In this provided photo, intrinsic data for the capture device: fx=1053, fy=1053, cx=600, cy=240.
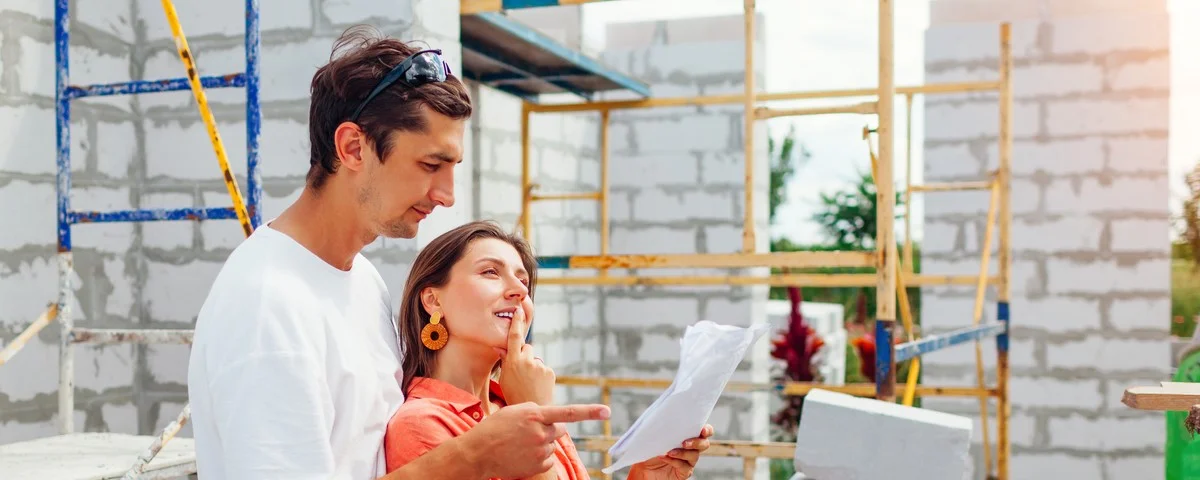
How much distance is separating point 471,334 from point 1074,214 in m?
4.60

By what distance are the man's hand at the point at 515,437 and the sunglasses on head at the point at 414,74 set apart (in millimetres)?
468

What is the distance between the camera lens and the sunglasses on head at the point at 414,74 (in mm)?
1475

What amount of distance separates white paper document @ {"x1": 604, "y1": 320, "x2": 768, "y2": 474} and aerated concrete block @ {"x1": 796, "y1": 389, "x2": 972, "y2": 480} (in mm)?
1110

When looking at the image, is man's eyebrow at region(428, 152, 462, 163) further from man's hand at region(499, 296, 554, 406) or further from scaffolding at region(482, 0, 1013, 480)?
scaffolding at region(482, 0, 1013, 480)

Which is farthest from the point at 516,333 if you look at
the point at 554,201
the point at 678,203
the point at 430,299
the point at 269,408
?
the point at 678,203

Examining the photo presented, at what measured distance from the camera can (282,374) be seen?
1305mm

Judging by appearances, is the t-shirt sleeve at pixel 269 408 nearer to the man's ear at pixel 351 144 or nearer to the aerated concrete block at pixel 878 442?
the man's ear at pixel 351 144

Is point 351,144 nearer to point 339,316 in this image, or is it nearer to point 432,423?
point 339,316

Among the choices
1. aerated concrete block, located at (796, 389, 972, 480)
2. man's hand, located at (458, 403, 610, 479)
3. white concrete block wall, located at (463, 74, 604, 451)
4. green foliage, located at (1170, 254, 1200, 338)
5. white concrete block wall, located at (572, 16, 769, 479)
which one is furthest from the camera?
green foliage, located at (1170, 254, 1200, 338)

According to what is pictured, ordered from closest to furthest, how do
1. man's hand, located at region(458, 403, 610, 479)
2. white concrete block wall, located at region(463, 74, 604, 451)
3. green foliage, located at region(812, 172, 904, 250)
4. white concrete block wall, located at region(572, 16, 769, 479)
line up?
man's hand, located at region(458, 403, 610, 479) < white concrete block wall, located at region(463, 74, 604, 451) < white concrete block wall, located at region(572, 16, 769, 479) < green foliage, located at region(812, 172, 904, 250)

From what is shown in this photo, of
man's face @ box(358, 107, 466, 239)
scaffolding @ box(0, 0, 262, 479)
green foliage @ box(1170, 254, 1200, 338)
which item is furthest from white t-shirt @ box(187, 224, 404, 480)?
green foliage @ box(1170, 254, 1200, 338)

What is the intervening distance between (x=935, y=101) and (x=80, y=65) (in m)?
4.17

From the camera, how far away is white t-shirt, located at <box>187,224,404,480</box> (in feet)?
4.22

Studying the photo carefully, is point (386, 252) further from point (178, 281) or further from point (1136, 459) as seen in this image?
point (1136, 459)
